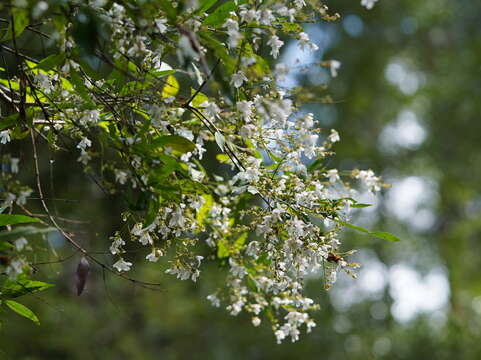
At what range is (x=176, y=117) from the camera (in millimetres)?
1247

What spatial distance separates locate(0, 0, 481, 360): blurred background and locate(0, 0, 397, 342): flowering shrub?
151 inches

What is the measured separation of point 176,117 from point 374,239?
22.1 ft

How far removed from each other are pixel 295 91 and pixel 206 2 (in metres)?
0.36

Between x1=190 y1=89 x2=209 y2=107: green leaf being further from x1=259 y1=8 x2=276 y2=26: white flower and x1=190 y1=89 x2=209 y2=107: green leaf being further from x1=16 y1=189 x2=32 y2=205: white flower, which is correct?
x1=16 y1=189 x2=32 y2=205: white flower

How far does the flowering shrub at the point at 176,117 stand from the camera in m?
1.00

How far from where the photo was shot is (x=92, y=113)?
1.17 metres

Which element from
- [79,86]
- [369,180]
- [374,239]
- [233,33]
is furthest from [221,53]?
[374,239]

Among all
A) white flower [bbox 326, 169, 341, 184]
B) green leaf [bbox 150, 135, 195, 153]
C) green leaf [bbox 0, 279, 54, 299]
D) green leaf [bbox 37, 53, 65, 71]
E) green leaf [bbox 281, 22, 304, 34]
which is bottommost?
green leaf [bbox 0, 279, 54, 299]

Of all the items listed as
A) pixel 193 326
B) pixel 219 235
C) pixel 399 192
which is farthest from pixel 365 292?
pixel 219 235

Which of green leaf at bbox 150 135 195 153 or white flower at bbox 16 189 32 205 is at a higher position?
green leaf at bbox 150 135 195 153

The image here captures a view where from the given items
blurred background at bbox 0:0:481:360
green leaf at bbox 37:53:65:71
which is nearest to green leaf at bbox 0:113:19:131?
green leaf at bbox 37:53:65:71

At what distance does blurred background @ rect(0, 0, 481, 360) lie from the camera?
229 inches

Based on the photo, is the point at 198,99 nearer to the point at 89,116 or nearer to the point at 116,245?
the point at 89,116

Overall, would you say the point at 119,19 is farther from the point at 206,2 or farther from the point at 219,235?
the point at 219,235
